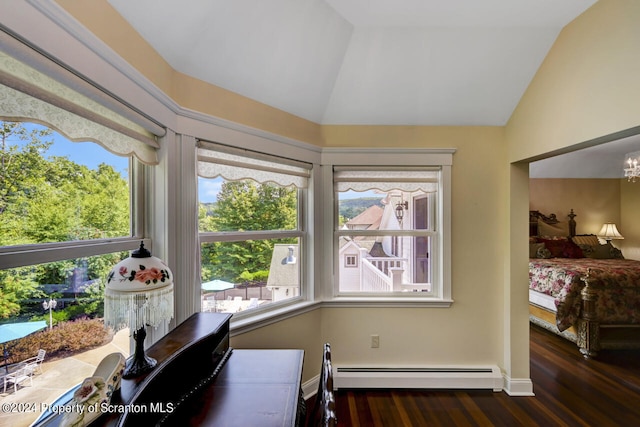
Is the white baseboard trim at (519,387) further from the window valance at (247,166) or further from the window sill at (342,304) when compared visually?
the window valance at (247,166)

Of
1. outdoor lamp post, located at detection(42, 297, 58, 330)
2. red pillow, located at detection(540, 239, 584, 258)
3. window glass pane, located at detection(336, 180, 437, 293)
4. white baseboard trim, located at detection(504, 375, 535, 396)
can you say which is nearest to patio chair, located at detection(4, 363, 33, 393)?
outdoor lamp post, located at detection(42, 297, 58, 330)

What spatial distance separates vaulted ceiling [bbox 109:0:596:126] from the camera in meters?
1.42

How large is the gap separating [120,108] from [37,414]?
1.14 m

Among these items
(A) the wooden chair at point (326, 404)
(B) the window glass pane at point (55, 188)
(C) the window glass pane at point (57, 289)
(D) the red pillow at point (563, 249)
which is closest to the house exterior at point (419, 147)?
(B) the window glass pane at point (55, 188)

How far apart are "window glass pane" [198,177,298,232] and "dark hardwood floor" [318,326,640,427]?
1537mm

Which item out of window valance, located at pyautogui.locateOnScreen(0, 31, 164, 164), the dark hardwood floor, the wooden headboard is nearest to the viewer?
window valance, located at pyautogui.locateOnScreen(0, 31, 164, 164)

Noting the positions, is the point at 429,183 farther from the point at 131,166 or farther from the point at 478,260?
the point at 131,166

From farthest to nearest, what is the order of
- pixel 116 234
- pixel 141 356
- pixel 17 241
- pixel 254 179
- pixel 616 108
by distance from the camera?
pixel 254 179, pixel 616 108, pixel 116 234, pixel 141 356, pixel 17 241

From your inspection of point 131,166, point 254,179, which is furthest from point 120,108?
point 254,179

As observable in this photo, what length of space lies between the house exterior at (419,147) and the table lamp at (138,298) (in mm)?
440

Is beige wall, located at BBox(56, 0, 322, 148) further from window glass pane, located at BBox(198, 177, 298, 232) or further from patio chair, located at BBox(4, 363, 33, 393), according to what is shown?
patio chair, located at BBox(4, 363, 33, 393)

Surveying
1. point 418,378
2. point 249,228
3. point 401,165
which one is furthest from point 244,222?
point 418,378

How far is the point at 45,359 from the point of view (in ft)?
2.99

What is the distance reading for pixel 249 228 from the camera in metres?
1.94
